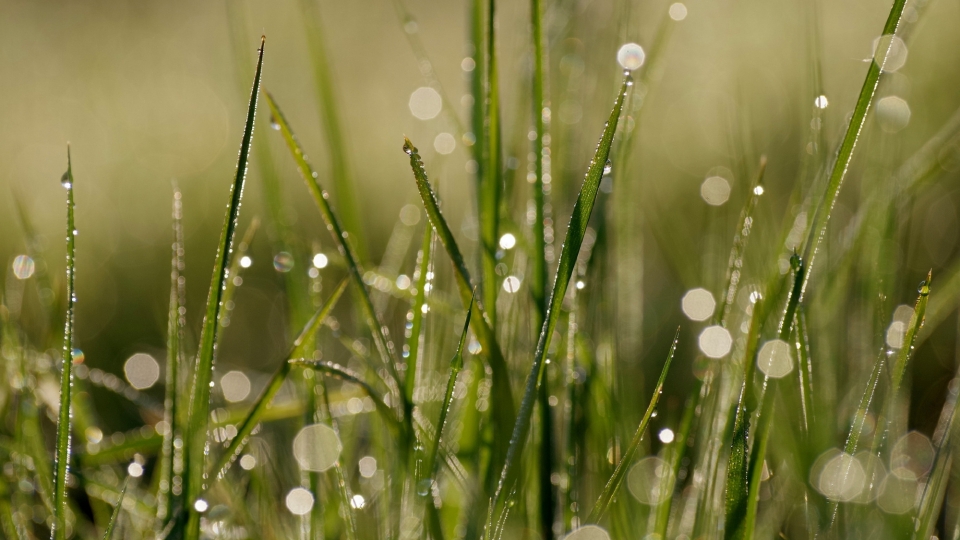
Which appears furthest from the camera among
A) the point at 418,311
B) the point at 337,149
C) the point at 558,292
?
the point at 337,149

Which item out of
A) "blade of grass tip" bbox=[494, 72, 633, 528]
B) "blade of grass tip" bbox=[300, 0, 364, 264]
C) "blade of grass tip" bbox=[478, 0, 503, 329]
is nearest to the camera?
"blade of grass tip" bbox=[494, 72, 633, 528]

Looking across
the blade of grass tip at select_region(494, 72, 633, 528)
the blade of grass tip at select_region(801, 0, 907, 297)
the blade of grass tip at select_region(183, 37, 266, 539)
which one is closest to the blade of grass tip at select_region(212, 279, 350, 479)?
the blade of grass tip at select_region(183, 37, 266, 539)

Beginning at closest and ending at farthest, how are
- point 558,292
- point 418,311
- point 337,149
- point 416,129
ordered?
point 558,292
point 418,311
point 337,149
point 416,129

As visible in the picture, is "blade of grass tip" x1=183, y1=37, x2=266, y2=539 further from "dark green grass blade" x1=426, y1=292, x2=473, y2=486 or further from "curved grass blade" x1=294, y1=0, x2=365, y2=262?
"curved grass blade" x1=294, y1=0, x2=365, y2=262

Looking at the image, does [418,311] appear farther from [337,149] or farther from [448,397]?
[337,149]

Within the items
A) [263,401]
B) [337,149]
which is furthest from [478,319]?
[337,149]

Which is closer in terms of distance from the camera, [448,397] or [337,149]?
[448,397]
